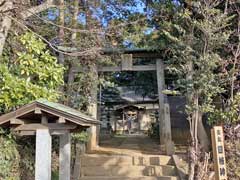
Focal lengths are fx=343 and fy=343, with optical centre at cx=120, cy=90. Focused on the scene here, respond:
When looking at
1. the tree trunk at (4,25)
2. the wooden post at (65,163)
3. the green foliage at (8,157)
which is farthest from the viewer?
the tree trunk at (4,25)

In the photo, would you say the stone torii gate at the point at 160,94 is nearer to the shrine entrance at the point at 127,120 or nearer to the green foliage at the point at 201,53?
the green foliage at the point at 201,53

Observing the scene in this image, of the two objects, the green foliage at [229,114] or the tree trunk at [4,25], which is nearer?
the tree trunk at [4,25]

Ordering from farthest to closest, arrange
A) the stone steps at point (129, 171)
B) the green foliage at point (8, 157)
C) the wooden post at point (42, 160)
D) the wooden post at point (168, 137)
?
the wooden post at point (168, 137)
the stone steps at point (129, 171)
the green foliage at point (8, 157)
the wooden post at point (42, 160)

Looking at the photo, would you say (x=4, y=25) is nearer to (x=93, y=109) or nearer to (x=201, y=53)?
(x=93, y=109)

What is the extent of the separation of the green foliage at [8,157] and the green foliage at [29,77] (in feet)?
2.19

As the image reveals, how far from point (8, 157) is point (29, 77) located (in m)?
1.84

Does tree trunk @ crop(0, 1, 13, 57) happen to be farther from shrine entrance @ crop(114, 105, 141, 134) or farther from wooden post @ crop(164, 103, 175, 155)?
shrine entrance @ crop(114, 105, 141, 134)

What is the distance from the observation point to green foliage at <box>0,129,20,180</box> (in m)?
6.49

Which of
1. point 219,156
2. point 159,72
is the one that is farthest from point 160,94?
point 219,156

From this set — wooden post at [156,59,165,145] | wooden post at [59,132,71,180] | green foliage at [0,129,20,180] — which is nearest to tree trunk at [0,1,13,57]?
green foliage at [0,129,20,180]

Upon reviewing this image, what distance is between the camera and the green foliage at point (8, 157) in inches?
256

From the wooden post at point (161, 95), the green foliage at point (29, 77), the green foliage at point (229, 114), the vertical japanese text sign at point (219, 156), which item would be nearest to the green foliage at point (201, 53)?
A: the green foliage at point (229, 114)

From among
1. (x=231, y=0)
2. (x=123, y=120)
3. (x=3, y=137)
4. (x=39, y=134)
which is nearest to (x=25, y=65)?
(x=3, y=137)

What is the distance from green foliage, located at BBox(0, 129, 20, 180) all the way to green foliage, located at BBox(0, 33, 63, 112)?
668 millimetres
